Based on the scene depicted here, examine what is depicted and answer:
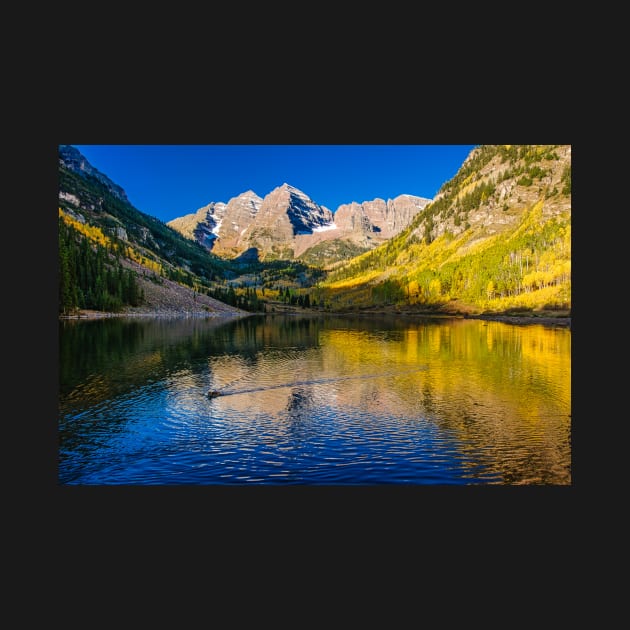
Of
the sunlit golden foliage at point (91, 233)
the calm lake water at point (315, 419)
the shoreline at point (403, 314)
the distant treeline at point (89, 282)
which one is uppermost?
the sunlit golden foliage at point (91, 233)

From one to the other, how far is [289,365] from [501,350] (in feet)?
87.6

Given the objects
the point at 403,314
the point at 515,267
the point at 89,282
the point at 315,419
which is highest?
the point at 515,267

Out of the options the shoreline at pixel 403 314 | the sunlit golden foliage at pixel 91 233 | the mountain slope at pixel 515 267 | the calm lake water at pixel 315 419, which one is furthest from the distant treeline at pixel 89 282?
the mountain slope at pixel 515 267

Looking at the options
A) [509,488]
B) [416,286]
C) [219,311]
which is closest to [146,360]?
[509,488]

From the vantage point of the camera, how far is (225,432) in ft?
79.3

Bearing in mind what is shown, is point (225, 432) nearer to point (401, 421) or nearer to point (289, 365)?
point (401, 421)

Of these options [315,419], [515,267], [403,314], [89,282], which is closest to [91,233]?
[89,282]

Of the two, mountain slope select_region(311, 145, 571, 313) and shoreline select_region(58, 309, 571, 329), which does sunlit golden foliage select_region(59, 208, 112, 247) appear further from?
mountain slope select_region(311, 145, 571, 313)

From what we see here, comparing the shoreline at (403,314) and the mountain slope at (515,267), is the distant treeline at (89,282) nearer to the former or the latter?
the shoreline at (403,314)

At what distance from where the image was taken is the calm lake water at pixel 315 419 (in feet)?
63.8

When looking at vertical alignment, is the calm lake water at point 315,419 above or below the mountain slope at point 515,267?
below

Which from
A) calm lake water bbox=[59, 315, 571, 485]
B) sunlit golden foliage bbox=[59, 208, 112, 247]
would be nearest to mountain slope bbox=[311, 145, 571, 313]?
calm lake water bbox=[59, 315, 571, 485]

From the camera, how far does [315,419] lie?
26672 mm

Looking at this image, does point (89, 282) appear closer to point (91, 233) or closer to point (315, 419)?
point (91, 233)
